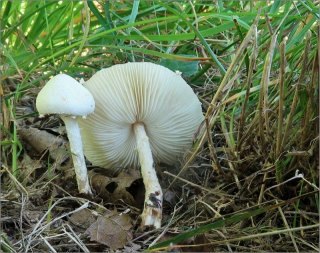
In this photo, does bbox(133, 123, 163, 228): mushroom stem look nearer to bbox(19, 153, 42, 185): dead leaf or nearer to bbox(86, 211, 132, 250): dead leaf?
bbox(86, 211, 132, 250): dead leaf

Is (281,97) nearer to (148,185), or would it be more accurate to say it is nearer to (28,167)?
(148,185)

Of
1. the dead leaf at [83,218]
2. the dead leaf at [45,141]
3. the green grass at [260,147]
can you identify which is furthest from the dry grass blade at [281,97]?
the dead leaf at [45,141]

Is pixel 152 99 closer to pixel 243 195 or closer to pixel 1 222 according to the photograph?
pixel 243 195

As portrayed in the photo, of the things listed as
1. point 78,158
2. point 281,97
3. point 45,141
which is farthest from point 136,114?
point 281,97

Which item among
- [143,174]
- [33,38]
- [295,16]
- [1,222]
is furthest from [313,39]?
[33,38]

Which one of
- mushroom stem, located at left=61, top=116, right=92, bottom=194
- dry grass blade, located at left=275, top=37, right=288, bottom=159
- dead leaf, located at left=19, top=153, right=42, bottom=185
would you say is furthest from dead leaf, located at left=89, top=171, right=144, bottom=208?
dry grass blade, located at left=275, top=37, right=288, bottom=159

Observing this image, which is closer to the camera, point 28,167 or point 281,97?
point 281,97
